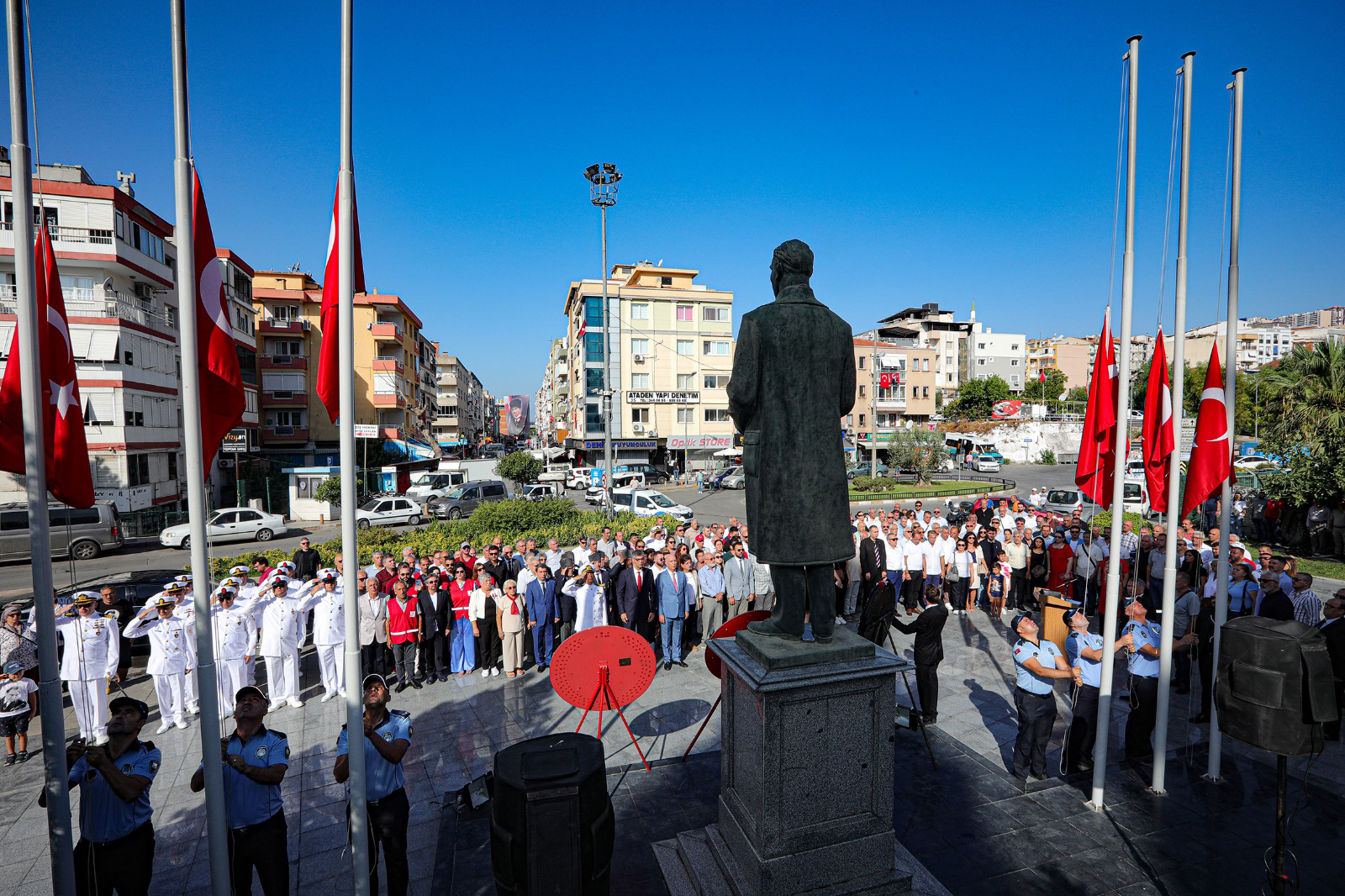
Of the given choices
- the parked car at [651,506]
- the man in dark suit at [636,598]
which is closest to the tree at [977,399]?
the parked car at [651,506]

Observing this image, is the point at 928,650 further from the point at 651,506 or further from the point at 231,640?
the point at 651,506

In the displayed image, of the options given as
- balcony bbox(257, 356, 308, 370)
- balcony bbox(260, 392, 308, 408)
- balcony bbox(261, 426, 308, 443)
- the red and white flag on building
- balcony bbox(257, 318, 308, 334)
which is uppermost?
balcony bbox(257, 318, 308, 334)

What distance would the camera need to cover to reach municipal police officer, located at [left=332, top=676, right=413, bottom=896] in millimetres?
4965

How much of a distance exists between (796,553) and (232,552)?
25150 mm

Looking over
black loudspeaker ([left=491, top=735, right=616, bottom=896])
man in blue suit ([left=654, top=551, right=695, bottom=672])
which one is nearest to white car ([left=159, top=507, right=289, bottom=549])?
man in blue suit ([left=654, top=551, right=695, bottom=672])

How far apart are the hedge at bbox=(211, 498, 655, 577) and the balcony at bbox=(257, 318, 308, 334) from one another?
26.7m

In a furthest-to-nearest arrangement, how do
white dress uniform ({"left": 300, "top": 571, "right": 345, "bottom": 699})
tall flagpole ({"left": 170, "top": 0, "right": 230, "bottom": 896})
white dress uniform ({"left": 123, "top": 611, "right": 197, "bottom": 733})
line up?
white dress uniform ({"left": 300, "top": 571, "right": 345, "bottom": 699}), white dress uniform ({"left": 123, "top": 611, "right": 197, "bottom": 733}), tall flagpole ({"left": 170, "top": 0, "right": 230, "bottom": 896})

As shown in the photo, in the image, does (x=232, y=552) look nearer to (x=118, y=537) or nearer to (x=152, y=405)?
(x=118, y=537)

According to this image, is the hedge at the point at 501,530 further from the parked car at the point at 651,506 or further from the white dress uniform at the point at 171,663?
the white dress uniform at the point at 171,663

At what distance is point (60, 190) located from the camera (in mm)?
24281

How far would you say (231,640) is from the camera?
8562 mm

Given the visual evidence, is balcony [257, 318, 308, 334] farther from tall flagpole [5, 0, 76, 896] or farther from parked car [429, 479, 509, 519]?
tall flagpole [5, 0, 76, 896]

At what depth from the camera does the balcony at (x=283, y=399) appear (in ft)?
131

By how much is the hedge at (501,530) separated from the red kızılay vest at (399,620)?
6429 millimetres
